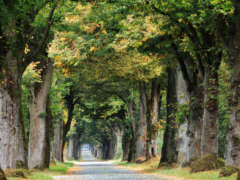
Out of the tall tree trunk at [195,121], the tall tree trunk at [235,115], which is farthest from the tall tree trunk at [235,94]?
the tall tree trunk at [195,121]

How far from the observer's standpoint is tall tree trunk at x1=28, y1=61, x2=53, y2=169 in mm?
23391

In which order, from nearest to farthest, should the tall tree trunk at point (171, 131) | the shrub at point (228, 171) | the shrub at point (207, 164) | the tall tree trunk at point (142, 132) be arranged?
the shrub at point (228, 171) < the shrub at point (207, 164) < the tall tree trunk at point (171, 131) < the tall tree trunk at point (142, 132)

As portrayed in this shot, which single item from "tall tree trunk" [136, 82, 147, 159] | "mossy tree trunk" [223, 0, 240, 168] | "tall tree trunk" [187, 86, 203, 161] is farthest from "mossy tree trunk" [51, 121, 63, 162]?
"mossy tree trunk" [223, 0, 240, 168]

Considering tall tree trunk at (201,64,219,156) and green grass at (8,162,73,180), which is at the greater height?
tall tree trunk at (201,64,219,156)

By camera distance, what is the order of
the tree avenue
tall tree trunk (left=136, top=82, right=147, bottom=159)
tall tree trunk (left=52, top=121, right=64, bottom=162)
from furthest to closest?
tall tree trunk (left=52, top=121, right=64, bottom=162)
tall tree trunk (left=136, top=82, right=147, bottom=159)
the tree avenue

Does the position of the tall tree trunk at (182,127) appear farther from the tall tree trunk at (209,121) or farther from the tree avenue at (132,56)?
the tall tree trunk at (209,121)

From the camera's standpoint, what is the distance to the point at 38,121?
77.0 ft

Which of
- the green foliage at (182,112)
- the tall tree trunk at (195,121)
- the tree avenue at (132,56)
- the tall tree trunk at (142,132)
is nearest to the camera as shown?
the tree avenue at (132,56)

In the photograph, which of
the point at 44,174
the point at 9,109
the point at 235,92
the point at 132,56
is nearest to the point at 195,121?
the point at 235,92

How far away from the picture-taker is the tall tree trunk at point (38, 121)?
2339 cm

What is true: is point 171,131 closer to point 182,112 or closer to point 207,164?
point 182,112

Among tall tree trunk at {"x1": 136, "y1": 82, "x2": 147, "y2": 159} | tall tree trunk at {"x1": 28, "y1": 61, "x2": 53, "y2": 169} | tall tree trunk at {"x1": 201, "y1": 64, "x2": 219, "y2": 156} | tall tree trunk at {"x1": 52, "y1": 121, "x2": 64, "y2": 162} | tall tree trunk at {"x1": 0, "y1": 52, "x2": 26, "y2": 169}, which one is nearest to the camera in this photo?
tall tree trunk at {"x1": 0, "y1": 52, "x2": 26, "y2": 169}

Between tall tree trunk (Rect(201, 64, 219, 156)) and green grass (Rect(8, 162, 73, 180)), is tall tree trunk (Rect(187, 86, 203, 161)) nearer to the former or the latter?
tall tree trunk (Rect(201, 64, 219, 156))

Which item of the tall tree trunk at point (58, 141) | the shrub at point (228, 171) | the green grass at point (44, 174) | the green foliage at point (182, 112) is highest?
the green foliage at point (182, 112)
